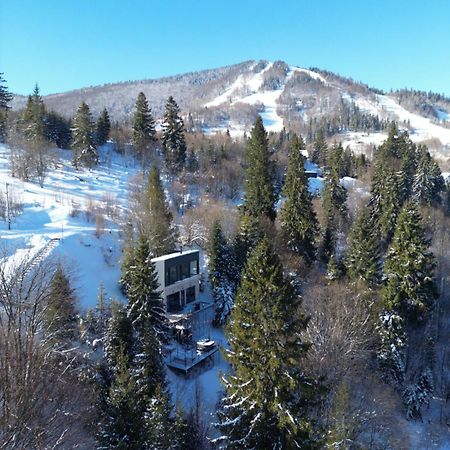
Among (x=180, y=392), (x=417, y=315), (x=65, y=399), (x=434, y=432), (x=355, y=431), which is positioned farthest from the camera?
(x=417, y=315)

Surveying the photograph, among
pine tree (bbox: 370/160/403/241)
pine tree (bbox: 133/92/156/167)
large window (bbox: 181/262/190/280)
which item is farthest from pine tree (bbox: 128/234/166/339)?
pine tree (bbox: 133/92/156/167)

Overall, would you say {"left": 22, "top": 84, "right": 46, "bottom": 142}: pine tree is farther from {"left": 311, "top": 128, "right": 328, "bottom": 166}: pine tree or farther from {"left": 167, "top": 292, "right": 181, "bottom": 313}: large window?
{"left": 311, "top": 128, "right": 328, "bottom": 166}: pine tree

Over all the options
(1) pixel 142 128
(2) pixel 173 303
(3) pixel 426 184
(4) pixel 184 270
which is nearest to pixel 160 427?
(2) pixel 173 303

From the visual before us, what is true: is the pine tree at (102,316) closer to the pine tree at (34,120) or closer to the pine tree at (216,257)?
the pine tree at (216,257)

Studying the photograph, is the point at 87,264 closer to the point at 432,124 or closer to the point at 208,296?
the point at 208,296

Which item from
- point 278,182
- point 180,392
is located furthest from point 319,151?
point 180,392

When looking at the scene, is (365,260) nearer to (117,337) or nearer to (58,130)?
(117,337)
